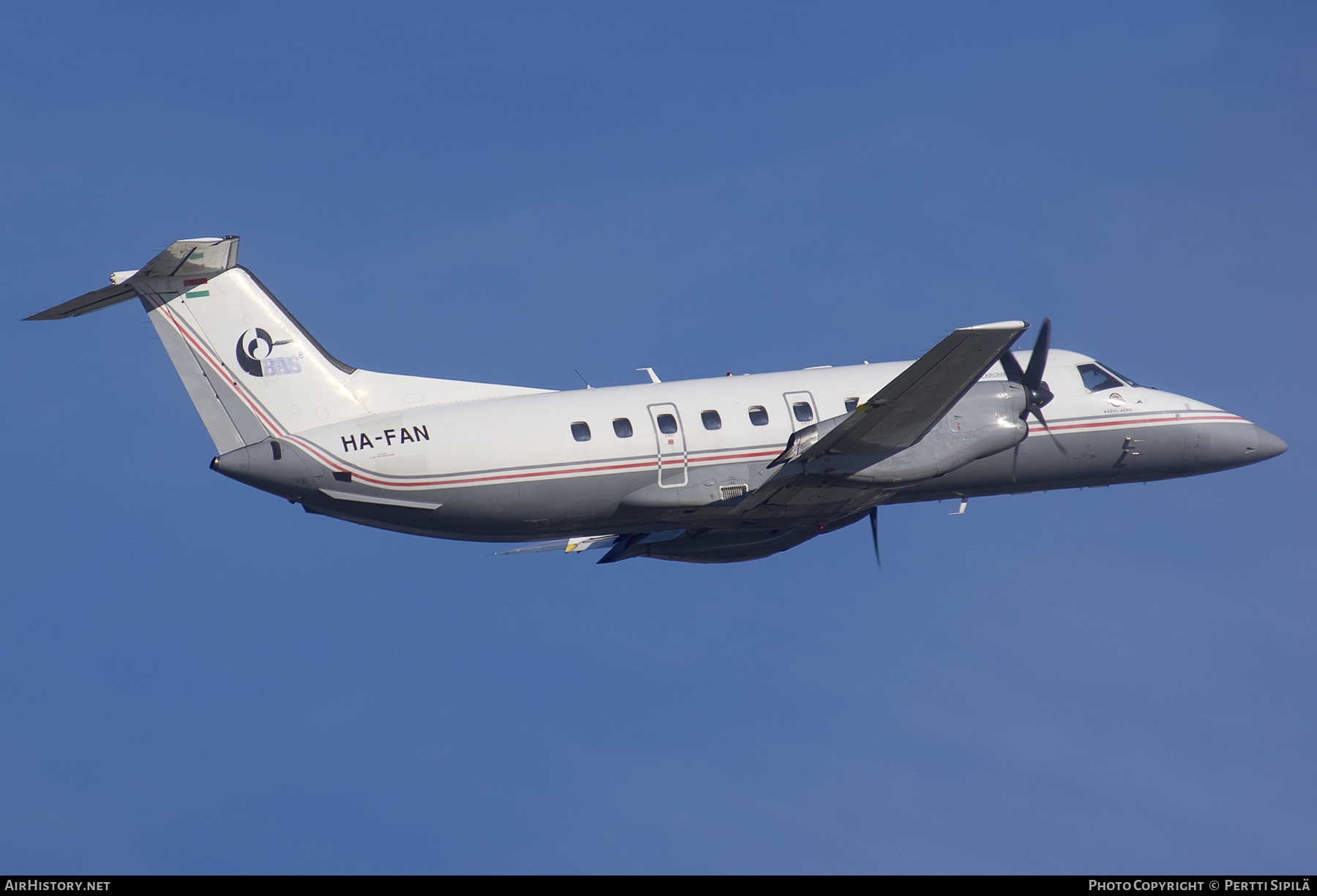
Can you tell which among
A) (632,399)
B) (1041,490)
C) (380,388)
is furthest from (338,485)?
(1041,490)

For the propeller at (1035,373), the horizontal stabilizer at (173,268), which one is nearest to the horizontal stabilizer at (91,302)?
the horizontal stabilizer at (173,268)

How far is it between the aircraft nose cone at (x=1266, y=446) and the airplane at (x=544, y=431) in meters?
6.44

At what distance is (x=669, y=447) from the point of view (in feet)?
82.0

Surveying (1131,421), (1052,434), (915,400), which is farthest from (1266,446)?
(915,400)

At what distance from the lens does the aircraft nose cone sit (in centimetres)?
2956

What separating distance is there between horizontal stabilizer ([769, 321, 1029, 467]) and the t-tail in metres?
6.73

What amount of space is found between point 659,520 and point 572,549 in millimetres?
3677

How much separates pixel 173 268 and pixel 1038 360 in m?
16.3

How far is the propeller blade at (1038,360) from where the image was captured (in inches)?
1027

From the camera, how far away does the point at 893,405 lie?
2353 centimetres

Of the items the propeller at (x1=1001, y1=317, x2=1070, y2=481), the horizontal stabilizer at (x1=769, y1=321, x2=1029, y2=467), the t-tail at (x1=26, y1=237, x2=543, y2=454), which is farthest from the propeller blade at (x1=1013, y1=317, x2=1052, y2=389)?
the t-tail at (x1=26, y1=237, x2=543, y2=454)

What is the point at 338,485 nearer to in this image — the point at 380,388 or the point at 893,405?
the point at 380,388

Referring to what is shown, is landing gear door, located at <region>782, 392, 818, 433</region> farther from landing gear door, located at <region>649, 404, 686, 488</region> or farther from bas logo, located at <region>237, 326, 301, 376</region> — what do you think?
bas logo, located at <region>237, 326, 301, 376</region>

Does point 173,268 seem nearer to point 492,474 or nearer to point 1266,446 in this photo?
point 492,474
